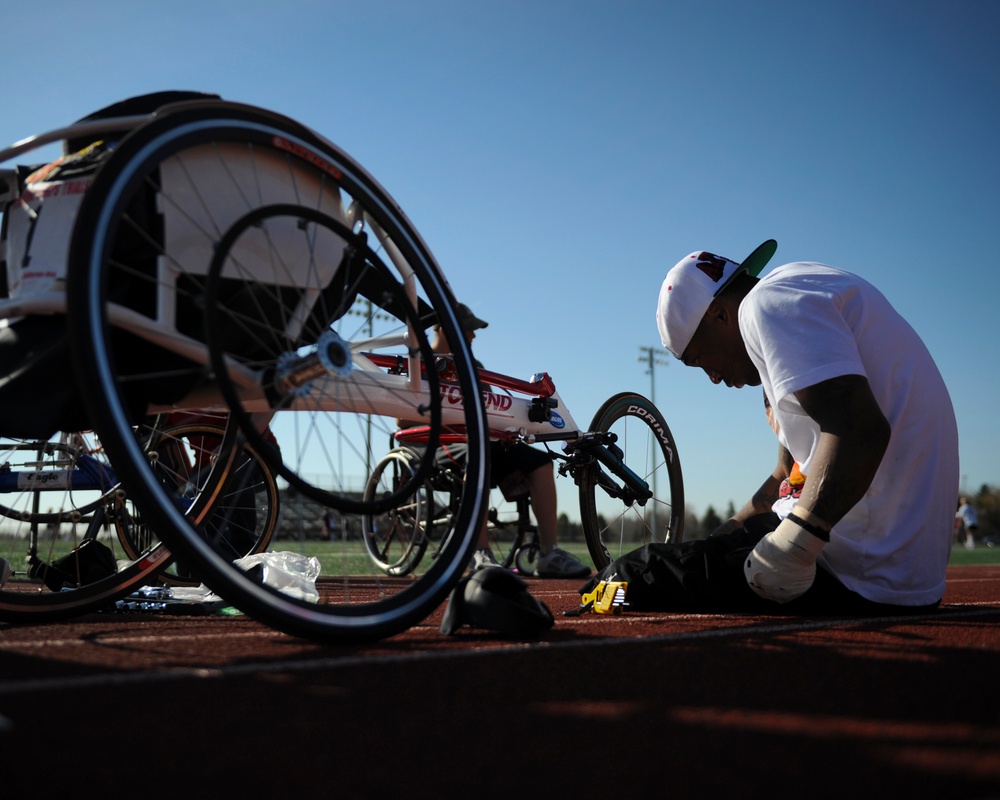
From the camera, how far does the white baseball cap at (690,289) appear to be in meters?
3.35

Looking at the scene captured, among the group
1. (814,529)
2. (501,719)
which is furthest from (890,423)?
(501,719)

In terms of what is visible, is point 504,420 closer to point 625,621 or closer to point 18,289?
point 625,621

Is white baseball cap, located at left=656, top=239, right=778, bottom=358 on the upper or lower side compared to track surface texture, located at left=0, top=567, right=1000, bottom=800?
upper

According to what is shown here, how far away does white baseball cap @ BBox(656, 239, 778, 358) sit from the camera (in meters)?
3.35

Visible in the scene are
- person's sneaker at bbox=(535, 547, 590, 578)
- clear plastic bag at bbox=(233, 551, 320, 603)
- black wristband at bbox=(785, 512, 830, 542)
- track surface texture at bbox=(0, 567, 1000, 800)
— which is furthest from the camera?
person's sneaker at bbox=(535, 547, 590, 578)

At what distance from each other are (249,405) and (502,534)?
6.47 meters

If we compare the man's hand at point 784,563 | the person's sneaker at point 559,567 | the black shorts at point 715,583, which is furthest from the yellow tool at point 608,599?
the person's sneaker at point 559,567

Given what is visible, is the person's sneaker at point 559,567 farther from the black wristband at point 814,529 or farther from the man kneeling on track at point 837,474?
the black wristband at point 814,529

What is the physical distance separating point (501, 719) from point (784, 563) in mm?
1544

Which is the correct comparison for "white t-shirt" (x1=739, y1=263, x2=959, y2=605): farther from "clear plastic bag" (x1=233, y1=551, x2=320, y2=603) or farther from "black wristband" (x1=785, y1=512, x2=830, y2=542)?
"clear plastic bag" (x1=233, y1=551, x2=320, y2=603)

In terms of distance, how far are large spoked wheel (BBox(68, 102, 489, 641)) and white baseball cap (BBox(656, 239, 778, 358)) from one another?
1157 millimetres

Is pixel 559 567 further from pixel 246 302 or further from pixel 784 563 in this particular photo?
pixel 246 302

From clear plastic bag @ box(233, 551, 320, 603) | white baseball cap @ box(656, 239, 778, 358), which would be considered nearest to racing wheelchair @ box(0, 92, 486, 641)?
clear plastic bag @ box(233, 551, 320, 603)

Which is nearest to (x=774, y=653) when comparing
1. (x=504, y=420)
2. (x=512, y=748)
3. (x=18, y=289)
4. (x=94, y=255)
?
(x=512, y=748)
